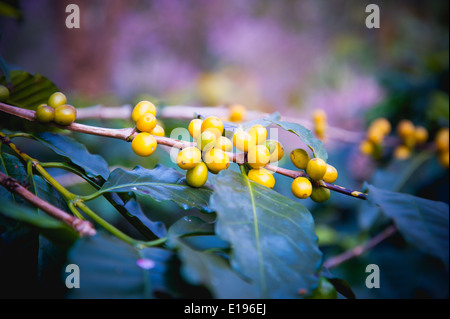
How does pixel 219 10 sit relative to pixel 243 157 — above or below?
above

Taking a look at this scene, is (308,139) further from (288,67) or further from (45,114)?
(288,67)

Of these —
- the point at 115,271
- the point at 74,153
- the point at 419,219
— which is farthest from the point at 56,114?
the point at 419,219

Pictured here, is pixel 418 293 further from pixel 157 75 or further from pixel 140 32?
pixel 140 32

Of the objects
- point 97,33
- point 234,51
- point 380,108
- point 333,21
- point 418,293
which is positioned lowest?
point 418,293

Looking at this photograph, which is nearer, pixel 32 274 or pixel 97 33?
pixel 32 274

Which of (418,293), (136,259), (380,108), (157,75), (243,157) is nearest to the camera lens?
(136,259)

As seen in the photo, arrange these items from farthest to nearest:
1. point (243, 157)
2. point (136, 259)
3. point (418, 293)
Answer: point (418, 293) < point (243, 157) < point (136, 259)
